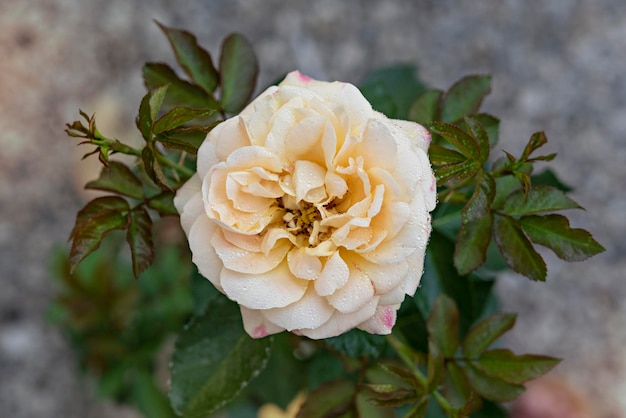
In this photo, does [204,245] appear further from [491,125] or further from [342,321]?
[491,125]

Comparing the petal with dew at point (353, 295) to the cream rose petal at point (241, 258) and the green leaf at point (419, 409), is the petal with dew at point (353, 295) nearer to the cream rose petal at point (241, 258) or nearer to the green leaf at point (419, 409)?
the cream rose petal at point (241, 258)

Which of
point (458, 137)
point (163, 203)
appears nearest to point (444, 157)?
point (458, 137)

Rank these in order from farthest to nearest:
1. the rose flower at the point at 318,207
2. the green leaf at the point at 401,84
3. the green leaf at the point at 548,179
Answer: the green leaf at the point at 401,84 → the green leaf at the point at 548,179 → the rose flower at the point at 318,207

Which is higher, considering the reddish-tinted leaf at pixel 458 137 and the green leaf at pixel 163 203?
the reddish-tinted leaf at pixel 458 137

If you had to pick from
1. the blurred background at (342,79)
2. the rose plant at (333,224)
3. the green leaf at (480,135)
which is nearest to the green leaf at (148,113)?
the rose plant at (333,224)

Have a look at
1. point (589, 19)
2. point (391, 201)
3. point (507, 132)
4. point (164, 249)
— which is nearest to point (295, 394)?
point (164, 249)

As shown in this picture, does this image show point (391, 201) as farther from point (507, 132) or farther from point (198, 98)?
point (507, 132)
